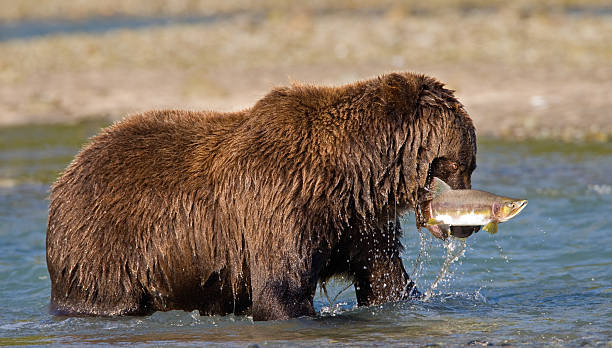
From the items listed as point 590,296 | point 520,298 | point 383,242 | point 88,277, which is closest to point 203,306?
point 88,277

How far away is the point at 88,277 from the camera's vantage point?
6.20 metres

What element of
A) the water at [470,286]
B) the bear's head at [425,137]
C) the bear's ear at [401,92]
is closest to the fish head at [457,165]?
the bear's head at [425,137]

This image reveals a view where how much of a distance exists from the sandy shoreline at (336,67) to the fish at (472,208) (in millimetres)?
7104

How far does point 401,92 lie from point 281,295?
4.80 feet

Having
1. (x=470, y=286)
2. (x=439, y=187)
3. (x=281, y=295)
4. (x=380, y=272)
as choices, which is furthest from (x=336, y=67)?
(x=281, y=295)

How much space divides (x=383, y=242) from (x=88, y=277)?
6.34ft

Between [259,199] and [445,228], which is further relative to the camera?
[445,228]

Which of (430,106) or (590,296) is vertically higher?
(430,106)

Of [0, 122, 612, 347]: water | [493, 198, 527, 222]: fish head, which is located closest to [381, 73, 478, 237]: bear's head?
[493, 198, 527, 222]: fish head

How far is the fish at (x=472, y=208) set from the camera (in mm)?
5762

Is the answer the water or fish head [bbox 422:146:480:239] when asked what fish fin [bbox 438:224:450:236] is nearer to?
fish head [bbox 422:146:480:239]

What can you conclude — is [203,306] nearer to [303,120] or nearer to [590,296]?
[303,120]

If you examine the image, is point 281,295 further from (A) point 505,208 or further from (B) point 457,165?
(A) point 505,208

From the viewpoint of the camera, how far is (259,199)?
5898mm
